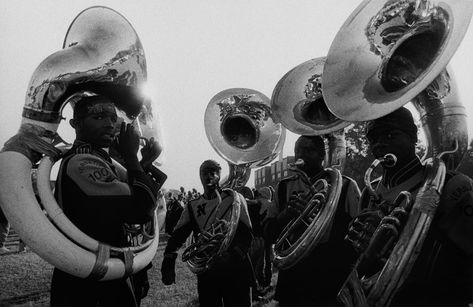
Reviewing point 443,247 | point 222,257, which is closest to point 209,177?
point 222,257

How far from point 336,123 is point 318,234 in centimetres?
115

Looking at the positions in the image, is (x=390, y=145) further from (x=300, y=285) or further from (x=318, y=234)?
(x=300, y=285)

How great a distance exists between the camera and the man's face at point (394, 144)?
2.53 metres

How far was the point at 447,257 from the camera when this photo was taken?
2.24 metres

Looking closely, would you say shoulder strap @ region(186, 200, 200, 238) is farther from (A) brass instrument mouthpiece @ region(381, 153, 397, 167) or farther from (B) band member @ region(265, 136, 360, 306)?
(A) brass instrument mouthpiece @ region(381, 153, 397, 167)

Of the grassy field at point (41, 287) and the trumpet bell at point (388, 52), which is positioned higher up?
the trumpet bell at point (388, 52)

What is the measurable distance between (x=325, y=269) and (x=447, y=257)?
1.29 m

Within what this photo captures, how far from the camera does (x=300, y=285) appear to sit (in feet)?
11.2

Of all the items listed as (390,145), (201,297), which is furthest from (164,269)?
(390,145)

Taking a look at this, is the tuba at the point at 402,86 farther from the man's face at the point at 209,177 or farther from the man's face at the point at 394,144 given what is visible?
the man's face at the point at 209,177

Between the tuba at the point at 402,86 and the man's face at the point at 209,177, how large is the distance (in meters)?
2.40

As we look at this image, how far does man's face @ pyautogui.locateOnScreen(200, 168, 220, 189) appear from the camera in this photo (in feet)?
16.3

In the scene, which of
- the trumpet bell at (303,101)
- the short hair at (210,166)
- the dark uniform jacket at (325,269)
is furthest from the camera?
the short hair at (210,166)

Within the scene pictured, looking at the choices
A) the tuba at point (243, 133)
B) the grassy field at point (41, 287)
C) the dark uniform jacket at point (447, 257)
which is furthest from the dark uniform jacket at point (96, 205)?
the grassy field at point (41, 287)
